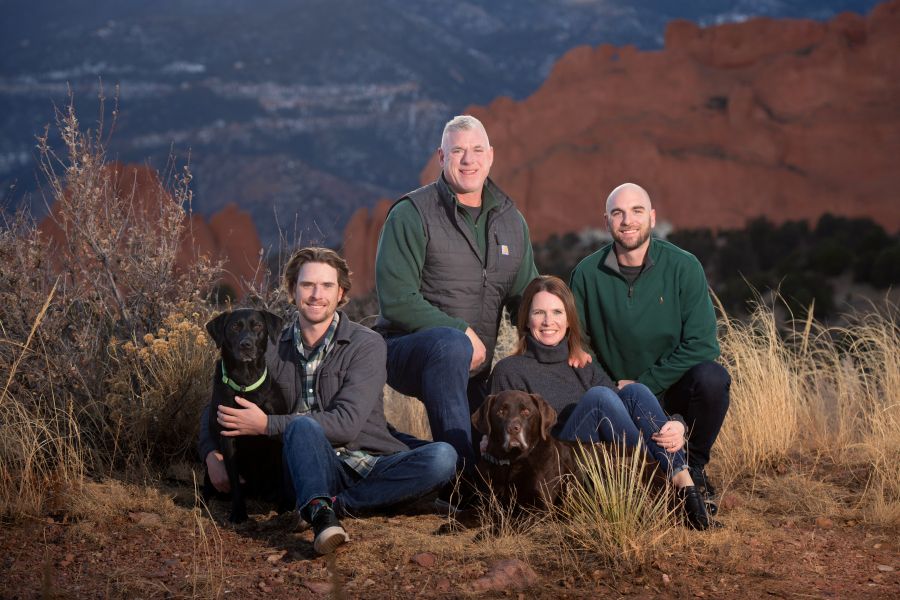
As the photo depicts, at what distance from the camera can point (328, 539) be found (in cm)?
355

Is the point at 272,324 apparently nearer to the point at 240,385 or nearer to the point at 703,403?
the point at 240,385

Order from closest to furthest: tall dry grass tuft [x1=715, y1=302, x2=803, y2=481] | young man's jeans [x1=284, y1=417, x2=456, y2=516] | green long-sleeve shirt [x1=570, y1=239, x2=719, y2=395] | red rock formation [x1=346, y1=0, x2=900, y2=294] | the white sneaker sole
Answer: the white sneaker sole
young man's jeans [x1=284, y1=417, x2=456, y2=516]
green long-sleeve shirt [x1=570, y1=239, x2=719, y2=395]
tall dry grass tuft [x1=715, y1=302, x2=803, y2=481]
red rock formation [x1=346, y1=0, x2=900, y2=294]

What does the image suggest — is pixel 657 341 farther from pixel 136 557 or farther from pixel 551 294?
pixel 136 557

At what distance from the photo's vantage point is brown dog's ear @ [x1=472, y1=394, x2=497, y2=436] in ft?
12.9

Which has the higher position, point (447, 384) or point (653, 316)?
point (653, 316)

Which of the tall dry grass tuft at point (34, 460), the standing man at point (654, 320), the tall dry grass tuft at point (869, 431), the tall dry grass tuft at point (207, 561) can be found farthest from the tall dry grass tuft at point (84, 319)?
the tall dry grass tuft at point (869, 431)

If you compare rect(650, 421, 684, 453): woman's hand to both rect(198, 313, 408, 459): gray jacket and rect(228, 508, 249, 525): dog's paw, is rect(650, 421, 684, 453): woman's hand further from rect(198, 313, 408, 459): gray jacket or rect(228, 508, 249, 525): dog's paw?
rect(228, 508, 249, 525): dog's paw

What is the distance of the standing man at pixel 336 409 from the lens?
398cm

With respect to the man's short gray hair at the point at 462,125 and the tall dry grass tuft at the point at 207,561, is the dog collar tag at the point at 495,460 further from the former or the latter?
the man's short gray hair at the point at 462,125

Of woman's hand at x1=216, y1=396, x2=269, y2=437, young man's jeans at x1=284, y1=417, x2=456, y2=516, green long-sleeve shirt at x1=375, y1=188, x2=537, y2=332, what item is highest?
green long-sleeve shirt at x1=375, y1=188, x2=537, y2=332

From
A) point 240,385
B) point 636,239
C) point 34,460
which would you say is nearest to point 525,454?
point 240,385

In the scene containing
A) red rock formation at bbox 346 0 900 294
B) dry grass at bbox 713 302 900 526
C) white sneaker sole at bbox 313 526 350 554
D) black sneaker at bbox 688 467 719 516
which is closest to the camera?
white sneaker sole at bbox 313 526 350 554

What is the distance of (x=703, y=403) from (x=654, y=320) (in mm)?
488

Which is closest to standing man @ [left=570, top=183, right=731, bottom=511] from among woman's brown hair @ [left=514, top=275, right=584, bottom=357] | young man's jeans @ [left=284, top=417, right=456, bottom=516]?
woman's brown hair @ [left=514, top=275, right=584, bottom=357]
